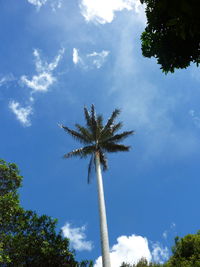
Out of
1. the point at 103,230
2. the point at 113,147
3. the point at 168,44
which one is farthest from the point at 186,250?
the point at 168,44

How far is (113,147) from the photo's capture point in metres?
25.4

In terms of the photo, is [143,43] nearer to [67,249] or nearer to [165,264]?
[67,249]

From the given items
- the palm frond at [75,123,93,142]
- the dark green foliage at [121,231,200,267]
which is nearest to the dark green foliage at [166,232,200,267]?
the dark green foliage at [121,231,200,267]

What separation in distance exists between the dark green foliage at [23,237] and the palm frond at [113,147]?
9.02m

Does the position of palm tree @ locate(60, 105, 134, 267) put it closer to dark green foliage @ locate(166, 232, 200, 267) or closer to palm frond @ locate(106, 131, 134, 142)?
palm frond @ locate(106, 131, 134, 142)

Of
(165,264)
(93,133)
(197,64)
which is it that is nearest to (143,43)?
(197,64)

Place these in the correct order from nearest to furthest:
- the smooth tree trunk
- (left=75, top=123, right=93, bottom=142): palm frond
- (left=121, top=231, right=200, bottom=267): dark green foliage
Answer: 1. the smooth tree trunk
2. (left=121, top=231, right=200, bottom=267): dark green foliage
3. (left=75, top=123, right=93, bottom=142): palm frond

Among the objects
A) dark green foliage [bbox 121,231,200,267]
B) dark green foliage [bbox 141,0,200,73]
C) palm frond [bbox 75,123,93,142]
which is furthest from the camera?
palm frond [bbox 75,123,93,142]

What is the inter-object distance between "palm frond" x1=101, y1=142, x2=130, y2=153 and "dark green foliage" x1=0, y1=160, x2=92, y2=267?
29.6 ft

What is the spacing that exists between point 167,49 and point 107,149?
59.1 feet

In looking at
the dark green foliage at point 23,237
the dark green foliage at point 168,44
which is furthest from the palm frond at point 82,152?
the dark green foliage at point 168,44

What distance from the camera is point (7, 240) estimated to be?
667 inches

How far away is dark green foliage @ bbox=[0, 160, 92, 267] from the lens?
55.6 feet

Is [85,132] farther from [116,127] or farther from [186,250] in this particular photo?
[186,250]
